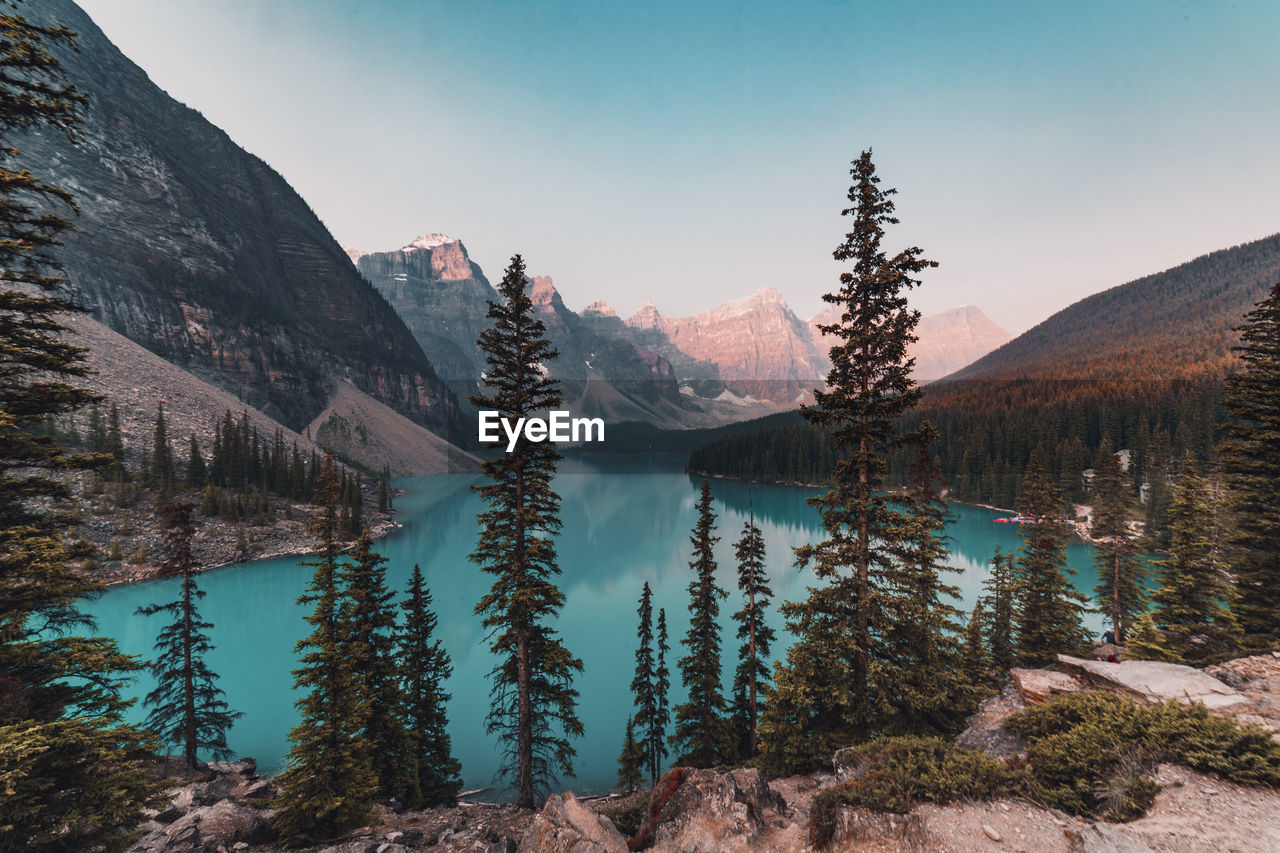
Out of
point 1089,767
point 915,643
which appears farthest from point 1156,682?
point 1089,767

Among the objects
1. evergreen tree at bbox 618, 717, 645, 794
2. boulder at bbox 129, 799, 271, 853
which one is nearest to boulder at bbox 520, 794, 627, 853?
boulder at bbox 129, 799, 271, 853

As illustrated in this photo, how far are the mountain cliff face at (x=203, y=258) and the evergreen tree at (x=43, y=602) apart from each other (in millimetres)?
120601

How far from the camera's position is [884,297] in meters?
12.6

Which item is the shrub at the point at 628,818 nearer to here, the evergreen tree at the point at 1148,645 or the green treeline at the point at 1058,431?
the evergreen tree at the point at 1148,645

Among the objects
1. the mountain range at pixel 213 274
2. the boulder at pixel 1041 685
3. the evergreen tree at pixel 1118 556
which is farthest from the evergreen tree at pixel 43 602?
the mountain range at pixel 213 274

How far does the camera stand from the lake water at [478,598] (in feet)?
87.1

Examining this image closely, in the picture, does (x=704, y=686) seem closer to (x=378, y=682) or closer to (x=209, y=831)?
(x=378, y=682)

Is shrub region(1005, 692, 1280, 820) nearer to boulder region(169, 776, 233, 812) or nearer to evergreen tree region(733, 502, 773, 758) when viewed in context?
evergreen tree region(733, 502, 773, 758)

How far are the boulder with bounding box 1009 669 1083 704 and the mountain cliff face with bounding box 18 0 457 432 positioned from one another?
141 m

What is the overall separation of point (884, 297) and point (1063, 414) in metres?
109

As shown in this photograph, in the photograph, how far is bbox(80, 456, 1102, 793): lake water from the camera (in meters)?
26.6

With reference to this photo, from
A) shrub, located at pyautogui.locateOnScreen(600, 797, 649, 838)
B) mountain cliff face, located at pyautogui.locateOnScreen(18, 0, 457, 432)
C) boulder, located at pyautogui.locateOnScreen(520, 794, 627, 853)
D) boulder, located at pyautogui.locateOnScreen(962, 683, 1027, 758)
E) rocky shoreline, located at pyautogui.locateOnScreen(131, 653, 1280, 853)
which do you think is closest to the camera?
rocky shoreline, located at pyautogui.locateOnScreen(131, 653, 1280, 853)

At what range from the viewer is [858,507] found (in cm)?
1309

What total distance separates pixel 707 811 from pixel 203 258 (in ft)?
632
